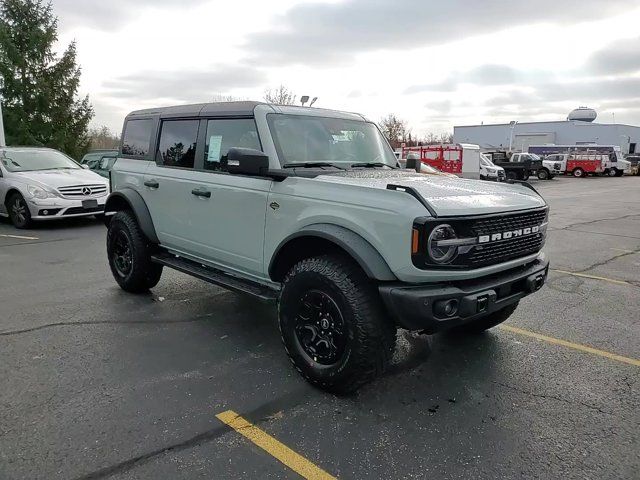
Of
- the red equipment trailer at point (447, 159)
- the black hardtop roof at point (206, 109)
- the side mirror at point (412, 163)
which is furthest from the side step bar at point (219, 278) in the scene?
the red equipment trailer at point (447, 159)

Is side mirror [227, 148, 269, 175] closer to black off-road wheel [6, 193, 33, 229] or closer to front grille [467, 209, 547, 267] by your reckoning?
Answer: front grille [467, 209, 547, 267]

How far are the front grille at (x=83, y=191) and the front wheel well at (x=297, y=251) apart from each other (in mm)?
8196

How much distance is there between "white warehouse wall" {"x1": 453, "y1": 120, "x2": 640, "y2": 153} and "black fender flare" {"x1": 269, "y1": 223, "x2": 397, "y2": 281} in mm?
61097

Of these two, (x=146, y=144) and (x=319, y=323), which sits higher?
(x=146, y=144)

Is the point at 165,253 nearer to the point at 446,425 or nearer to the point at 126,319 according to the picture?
the point at 126,319

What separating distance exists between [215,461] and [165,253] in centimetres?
313

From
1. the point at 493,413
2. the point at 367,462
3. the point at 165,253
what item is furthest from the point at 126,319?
the point at 493,413

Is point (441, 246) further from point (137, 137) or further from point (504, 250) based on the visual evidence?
point (137, 137)

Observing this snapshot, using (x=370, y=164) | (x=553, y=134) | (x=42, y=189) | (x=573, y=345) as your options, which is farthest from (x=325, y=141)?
(x=553, y=134)

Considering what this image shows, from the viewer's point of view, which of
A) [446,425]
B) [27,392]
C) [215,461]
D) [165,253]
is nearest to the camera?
[215,461]

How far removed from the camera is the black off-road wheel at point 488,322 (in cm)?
429

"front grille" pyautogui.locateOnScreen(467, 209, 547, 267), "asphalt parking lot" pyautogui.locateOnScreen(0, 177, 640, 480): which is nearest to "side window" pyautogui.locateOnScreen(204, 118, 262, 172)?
"asphalt parking lot" pyautogui.locateOnScreen(0, 177, 640, 480)

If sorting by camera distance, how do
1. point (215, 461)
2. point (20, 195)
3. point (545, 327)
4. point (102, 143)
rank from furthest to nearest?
point (102, 143)
point (20, 195)
point (545, 327)
point (215, 461)

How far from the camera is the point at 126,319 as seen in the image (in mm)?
4797
